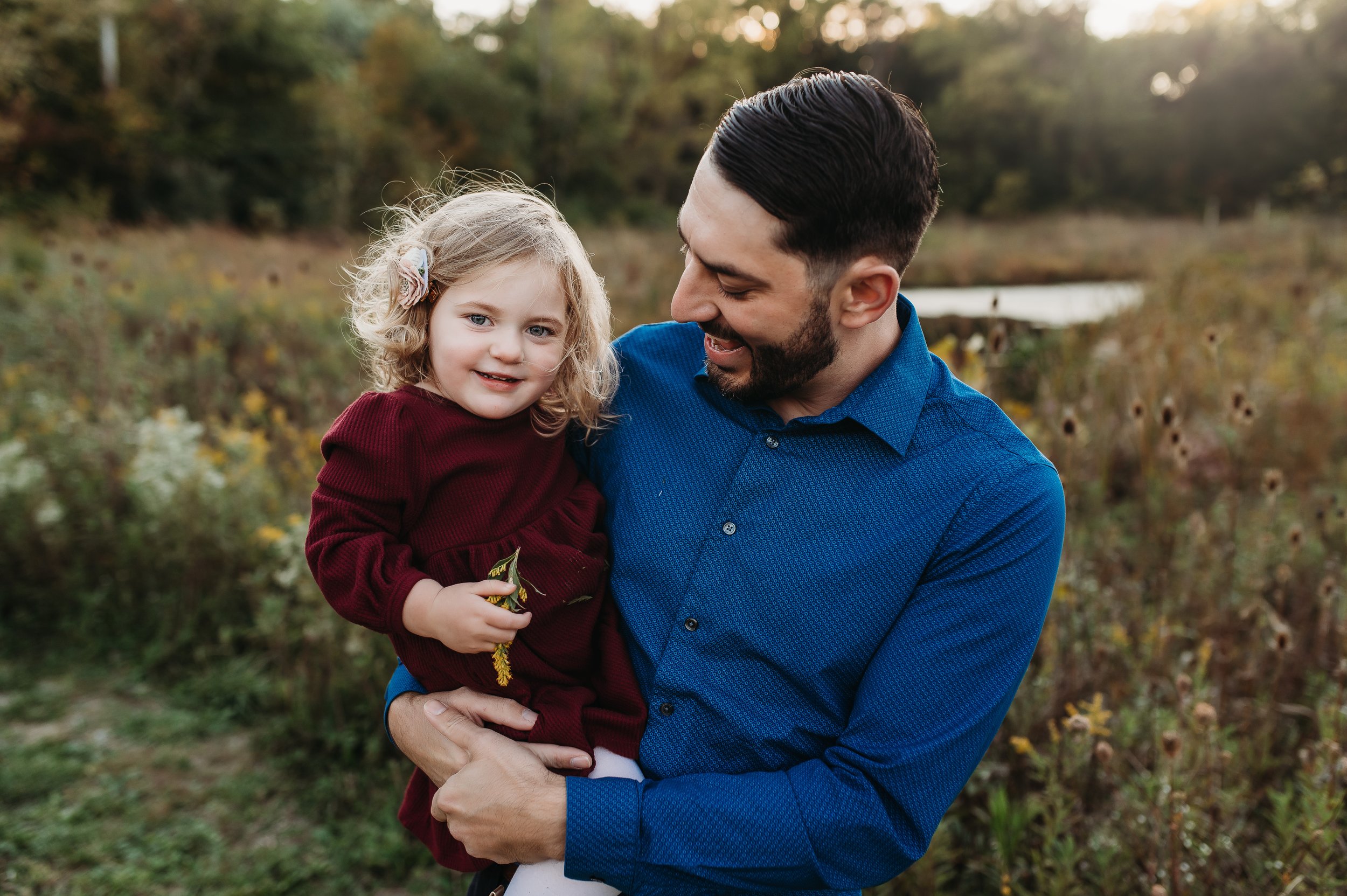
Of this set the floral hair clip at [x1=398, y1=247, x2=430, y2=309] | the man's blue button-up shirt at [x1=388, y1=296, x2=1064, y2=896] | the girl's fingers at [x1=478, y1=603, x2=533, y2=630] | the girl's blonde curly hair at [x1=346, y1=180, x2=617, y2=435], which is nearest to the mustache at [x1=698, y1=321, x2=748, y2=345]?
the man's blue button-up shirt at [x1=388, y1=296, x2=1064, y2=896]

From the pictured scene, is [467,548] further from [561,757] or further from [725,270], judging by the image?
[725,270]

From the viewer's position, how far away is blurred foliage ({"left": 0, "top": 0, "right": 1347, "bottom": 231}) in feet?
51.2

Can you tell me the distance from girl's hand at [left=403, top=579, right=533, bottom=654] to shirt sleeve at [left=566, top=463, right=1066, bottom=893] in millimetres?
273

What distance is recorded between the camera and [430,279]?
65.0 inches

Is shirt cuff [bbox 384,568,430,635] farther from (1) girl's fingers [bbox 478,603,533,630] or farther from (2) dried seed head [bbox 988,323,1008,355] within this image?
(2) dried seed head [bbox 988,323,1008,355]

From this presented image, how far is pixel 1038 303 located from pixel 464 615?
292 inches

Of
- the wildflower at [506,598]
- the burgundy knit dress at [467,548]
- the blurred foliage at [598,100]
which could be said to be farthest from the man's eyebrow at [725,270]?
the blurred foliage at [598,100]

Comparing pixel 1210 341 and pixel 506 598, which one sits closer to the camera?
pixel 506 598

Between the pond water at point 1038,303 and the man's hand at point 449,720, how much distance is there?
151 inches

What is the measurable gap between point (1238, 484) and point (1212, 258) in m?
7.87

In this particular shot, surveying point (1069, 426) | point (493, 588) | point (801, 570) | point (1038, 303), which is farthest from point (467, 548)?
point (1038, 303)

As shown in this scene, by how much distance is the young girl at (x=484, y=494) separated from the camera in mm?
1473

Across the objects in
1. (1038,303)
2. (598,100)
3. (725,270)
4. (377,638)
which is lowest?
(377,638)

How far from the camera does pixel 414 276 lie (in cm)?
164
